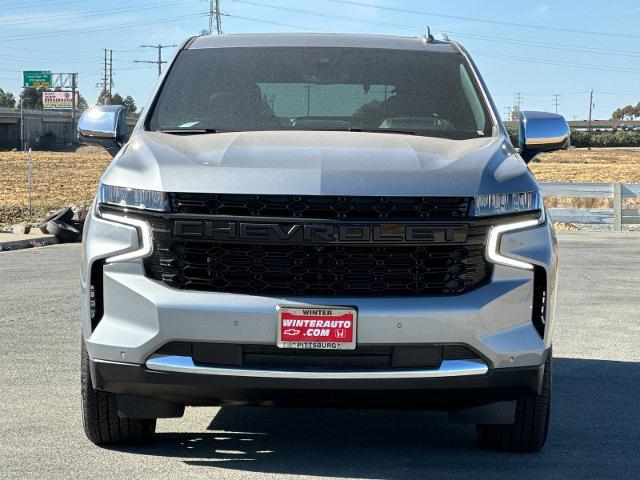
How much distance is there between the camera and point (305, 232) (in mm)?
4891

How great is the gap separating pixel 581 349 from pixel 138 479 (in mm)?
4890

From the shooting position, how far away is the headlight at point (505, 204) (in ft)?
16.4

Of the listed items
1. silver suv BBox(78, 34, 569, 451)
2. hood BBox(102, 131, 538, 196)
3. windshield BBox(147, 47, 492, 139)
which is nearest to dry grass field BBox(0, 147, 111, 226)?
windshield BBox(147, 47, 492, 139)

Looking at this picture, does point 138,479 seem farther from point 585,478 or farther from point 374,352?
point 585,478

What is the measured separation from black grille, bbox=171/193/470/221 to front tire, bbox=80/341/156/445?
2.94 ft

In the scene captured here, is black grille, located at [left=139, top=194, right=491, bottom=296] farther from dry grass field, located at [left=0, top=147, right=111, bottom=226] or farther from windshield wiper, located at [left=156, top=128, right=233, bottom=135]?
dry grass field, located at [left=0, top=147, right=111, bottom=226]

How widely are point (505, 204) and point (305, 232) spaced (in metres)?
0.85

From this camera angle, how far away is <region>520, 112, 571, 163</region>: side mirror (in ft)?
20.8

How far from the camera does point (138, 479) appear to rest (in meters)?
5.06

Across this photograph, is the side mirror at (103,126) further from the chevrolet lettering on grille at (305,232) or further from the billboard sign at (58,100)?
the billboard sign at (58,100)

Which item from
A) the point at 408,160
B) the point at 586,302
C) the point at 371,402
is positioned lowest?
the point at 586,302

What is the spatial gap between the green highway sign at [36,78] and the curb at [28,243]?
17483cm

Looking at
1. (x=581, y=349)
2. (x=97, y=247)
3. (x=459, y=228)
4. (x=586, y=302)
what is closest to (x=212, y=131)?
(x=97, y=247)

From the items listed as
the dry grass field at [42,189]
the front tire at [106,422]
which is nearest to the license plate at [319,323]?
the front tire at [106,422]
